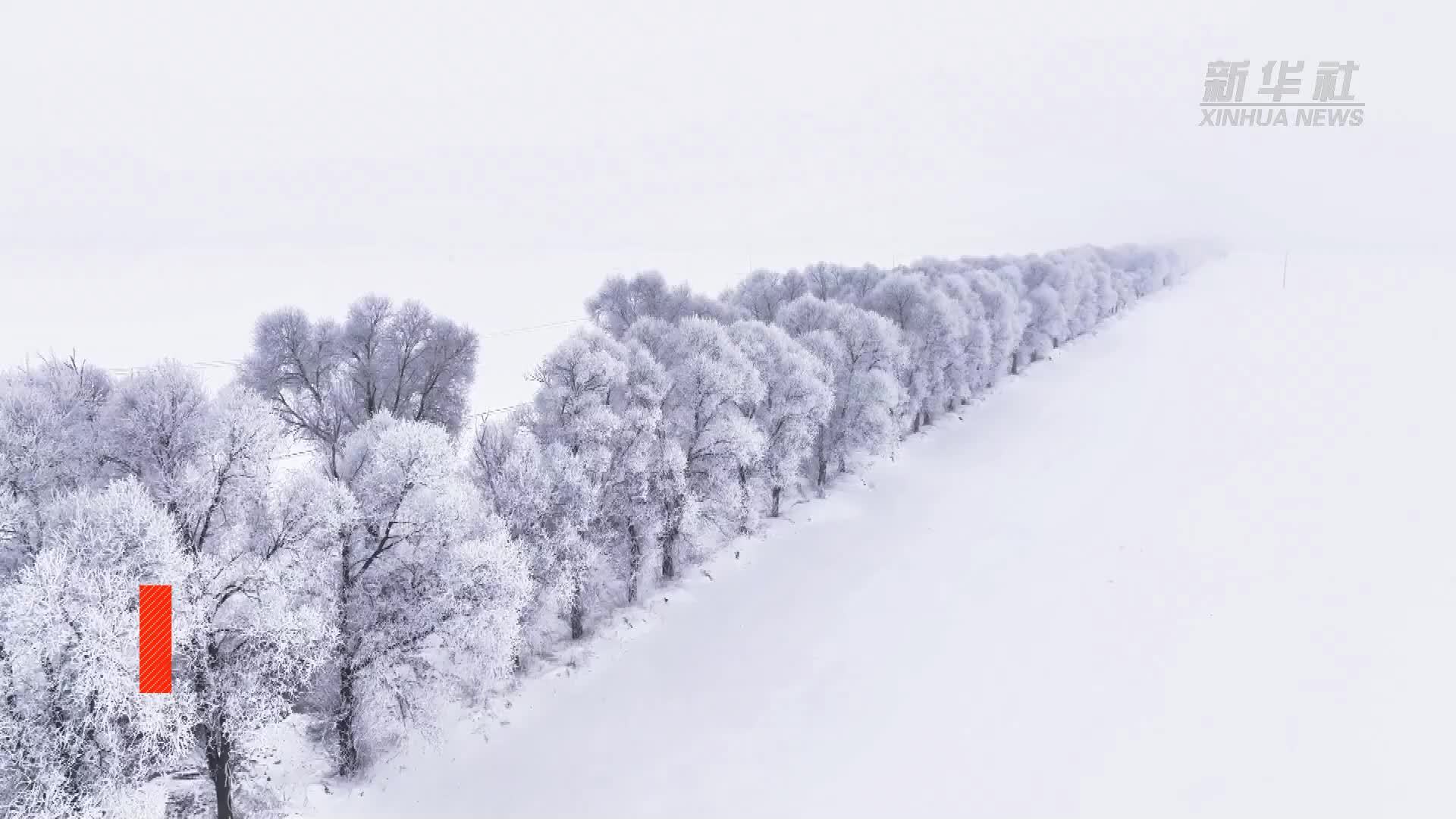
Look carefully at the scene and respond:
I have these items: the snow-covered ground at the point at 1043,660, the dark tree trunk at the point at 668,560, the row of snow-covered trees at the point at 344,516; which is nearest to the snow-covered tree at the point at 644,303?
the row of snow-covered trees at the point at 344,516

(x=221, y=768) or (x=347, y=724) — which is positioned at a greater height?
(x=221, y=768)

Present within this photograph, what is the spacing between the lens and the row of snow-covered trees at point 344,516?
13.3m

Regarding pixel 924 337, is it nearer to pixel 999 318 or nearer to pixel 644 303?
pixel 999 318

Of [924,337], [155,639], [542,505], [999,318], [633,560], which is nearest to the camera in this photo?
[155,639]

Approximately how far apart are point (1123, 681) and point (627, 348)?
85.2 feet

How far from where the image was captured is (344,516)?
19078 millimetres

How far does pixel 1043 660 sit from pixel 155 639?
27.8 metres

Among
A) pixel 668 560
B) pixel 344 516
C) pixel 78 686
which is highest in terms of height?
pixel 344 516

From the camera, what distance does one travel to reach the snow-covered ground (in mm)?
19844

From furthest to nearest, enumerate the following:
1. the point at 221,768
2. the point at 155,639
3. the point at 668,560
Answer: the point at 668,560, the point at 221,768, the point at 155,639

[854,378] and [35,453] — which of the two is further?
[854,378]

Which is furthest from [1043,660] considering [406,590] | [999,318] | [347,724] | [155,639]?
[999,318]

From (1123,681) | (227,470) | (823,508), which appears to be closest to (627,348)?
(823,508)

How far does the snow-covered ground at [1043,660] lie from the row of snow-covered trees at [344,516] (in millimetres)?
3481
